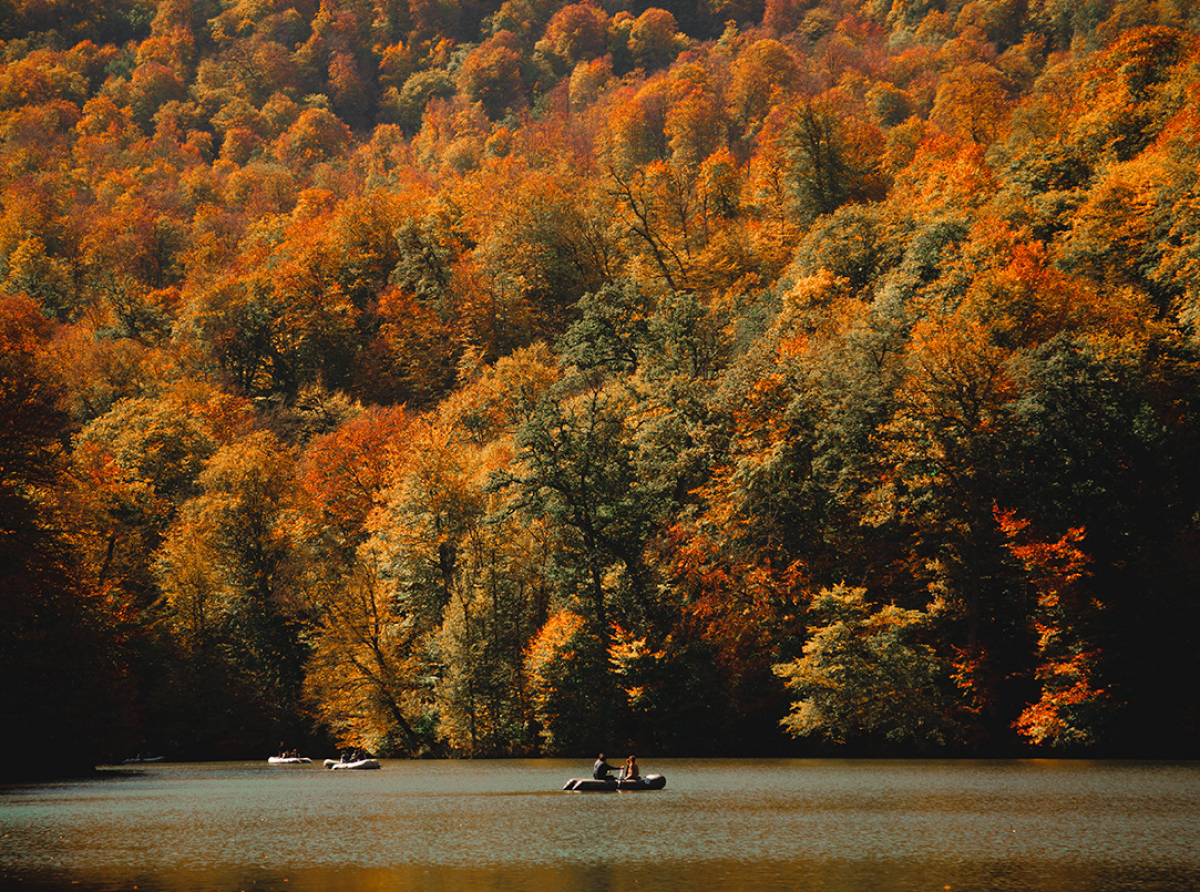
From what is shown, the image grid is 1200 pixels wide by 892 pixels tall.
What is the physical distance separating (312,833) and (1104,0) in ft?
325

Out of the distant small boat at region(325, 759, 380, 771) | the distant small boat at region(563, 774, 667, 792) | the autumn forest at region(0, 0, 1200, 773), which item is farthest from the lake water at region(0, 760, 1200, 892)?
the distant small boat at region(325, 759, 380, 771)

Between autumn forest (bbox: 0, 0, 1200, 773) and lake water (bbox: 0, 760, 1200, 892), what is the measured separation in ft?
23.3

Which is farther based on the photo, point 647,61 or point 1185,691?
point 647,61

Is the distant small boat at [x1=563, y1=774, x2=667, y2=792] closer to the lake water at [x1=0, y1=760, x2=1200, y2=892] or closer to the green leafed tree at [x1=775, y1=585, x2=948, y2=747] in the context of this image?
the lake water at [x1=0, y1=760, x2=1200, y2=892]

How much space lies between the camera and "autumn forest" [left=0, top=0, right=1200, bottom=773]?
4644 centimetres

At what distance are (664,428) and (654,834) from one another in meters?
36.4

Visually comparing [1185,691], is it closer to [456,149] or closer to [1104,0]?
[1104,0]

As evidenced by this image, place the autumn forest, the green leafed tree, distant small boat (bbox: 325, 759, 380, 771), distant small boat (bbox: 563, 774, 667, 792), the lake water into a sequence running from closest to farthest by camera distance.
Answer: the lake water
distant small boat (bbox: 563, 774, 667, 792)
the green leafed tree
the autumn forest
distant small boat (bbox: 325, 759, 380, 771)

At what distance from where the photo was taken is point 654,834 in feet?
82.1

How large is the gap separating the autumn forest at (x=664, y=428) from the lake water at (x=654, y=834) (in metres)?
7.11

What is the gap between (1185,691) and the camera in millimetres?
43906

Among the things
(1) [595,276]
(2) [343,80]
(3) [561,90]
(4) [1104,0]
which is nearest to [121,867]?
(1) [595,276]

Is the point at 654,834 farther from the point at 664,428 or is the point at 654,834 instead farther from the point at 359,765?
the point at 664,428

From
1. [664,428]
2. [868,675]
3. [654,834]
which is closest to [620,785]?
[654,834]
